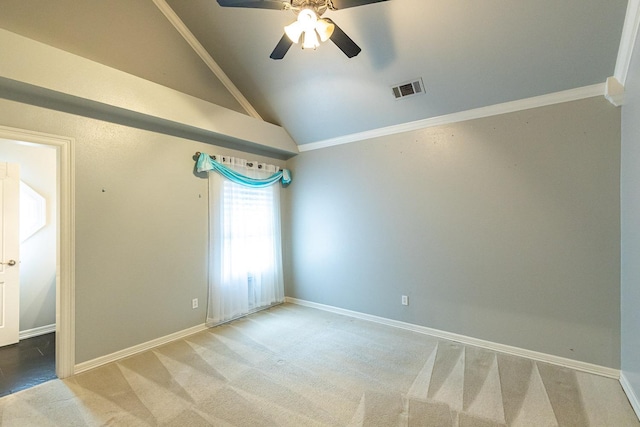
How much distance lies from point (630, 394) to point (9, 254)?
5.76 meters

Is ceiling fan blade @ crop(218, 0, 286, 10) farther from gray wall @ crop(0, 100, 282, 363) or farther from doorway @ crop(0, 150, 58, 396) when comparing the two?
doorway @ crop(0, 150, 58, 396)

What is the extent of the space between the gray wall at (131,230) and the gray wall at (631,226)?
3961mm

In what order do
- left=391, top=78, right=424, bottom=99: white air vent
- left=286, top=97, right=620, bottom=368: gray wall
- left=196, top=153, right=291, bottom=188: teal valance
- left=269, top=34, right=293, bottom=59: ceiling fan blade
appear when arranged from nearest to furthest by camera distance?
1. left=269, top=34, right=293, bottom=59: ceiling fan blade
2. left=286, top=97, right=620, bottom=368: gray wall
3. left=391, top=78, right=424, bottom=99: white air vent
4. left=196, top=153, right=291, bottom=188: teal valance

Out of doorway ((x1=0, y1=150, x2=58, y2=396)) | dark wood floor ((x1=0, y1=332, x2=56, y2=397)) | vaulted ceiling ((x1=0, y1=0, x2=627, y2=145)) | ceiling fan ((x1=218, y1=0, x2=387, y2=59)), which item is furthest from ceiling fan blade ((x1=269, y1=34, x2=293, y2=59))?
dark wood floor ((x1=0, y1=332, x2=56, y2=397))

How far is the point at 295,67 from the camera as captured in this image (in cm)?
322

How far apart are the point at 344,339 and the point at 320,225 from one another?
164cm

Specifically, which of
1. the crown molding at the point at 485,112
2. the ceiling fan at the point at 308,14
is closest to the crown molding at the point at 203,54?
the crown molding at the point at 485,112

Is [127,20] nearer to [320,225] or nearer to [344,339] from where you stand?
[320,225]

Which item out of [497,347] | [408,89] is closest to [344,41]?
[408,89]

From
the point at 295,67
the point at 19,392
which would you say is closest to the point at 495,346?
the point at 295,67

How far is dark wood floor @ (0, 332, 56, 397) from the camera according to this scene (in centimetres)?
236

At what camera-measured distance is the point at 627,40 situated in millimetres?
2061

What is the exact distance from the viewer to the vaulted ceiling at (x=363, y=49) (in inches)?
88.4

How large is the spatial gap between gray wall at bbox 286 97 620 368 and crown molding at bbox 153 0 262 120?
136 centimetres
